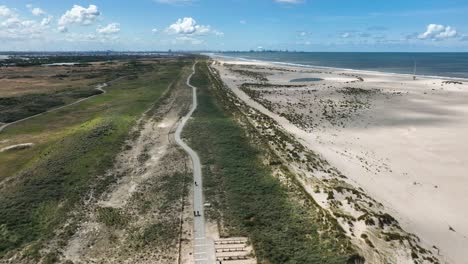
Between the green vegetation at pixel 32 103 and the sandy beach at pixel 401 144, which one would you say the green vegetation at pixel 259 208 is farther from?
the green vegetation at pixel 32 103

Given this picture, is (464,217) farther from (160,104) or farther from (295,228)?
(160,104)

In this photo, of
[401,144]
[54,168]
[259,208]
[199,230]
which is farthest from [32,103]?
[401,144]

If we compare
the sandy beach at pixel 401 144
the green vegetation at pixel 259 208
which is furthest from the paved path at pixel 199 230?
the sandy beach at pixel 401 144

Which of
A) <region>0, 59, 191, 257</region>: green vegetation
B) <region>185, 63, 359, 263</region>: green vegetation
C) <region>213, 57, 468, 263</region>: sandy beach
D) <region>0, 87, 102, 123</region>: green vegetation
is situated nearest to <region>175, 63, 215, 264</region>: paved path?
<region>185, 63, 359, 263</region>: green vegetation

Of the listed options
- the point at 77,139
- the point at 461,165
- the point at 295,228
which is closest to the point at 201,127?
the point at 77,139

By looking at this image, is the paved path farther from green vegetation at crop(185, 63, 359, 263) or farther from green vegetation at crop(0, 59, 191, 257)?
green vegetation at crop(0, 59, 191, 257)

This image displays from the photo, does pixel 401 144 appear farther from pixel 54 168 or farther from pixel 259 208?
pixel 54 168
